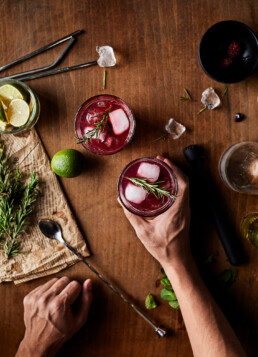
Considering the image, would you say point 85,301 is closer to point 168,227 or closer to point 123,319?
point 123,319

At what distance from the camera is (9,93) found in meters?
1.28

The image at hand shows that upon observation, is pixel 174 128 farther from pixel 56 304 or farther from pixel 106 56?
pixel 56 304

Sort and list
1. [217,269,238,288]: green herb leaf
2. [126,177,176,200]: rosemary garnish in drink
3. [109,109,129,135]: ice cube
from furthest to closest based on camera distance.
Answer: [217,269,238,288]: green herb leaf → [109,109,129,135]: ice cube → [126,177,176,200]: rosemary garnish in drink

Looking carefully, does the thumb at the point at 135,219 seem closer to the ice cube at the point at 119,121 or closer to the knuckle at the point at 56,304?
the ice cube at the point at 119,121

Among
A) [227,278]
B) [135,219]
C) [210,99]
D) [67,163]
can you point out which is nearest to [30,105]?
[67,163]

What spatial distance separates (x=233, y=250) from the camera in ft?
4.32

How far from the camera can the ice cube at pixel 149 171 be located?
1212 mm

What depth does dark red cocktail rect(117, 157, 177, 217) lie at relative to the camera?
1.20m

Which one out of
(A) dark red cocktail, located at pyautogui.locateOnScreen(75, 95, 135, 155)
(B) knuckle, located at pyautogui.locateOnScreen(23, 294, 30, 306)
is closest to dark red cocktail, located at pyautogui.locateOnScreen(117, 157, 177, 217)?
(A) dark red cocktail, located at pyautogui.locateOnScreen(75, 95, 135, 155)

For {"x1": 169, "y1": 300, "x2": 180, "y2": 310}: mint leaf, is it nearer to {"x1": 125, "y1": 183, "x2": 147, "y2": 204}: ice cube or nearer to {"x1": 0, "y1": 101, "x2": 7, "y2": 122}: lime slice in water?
{"x1": 125, "y1": 183, "x2": 147, "y2": 204}: ice cube

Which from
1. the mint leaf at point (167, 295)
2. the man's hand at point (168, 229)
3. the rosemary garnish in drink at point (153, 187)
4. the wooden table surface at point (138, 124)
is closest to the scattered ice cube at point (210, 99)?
the wooden table surface at point (138, 124)

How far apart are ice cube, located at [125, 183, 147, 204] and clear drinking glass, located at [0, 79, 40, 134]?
0.50 m

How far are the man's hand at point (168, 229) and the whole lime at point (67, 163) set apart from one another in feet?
0.91

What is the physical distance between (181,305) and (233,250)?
32 centimetres
